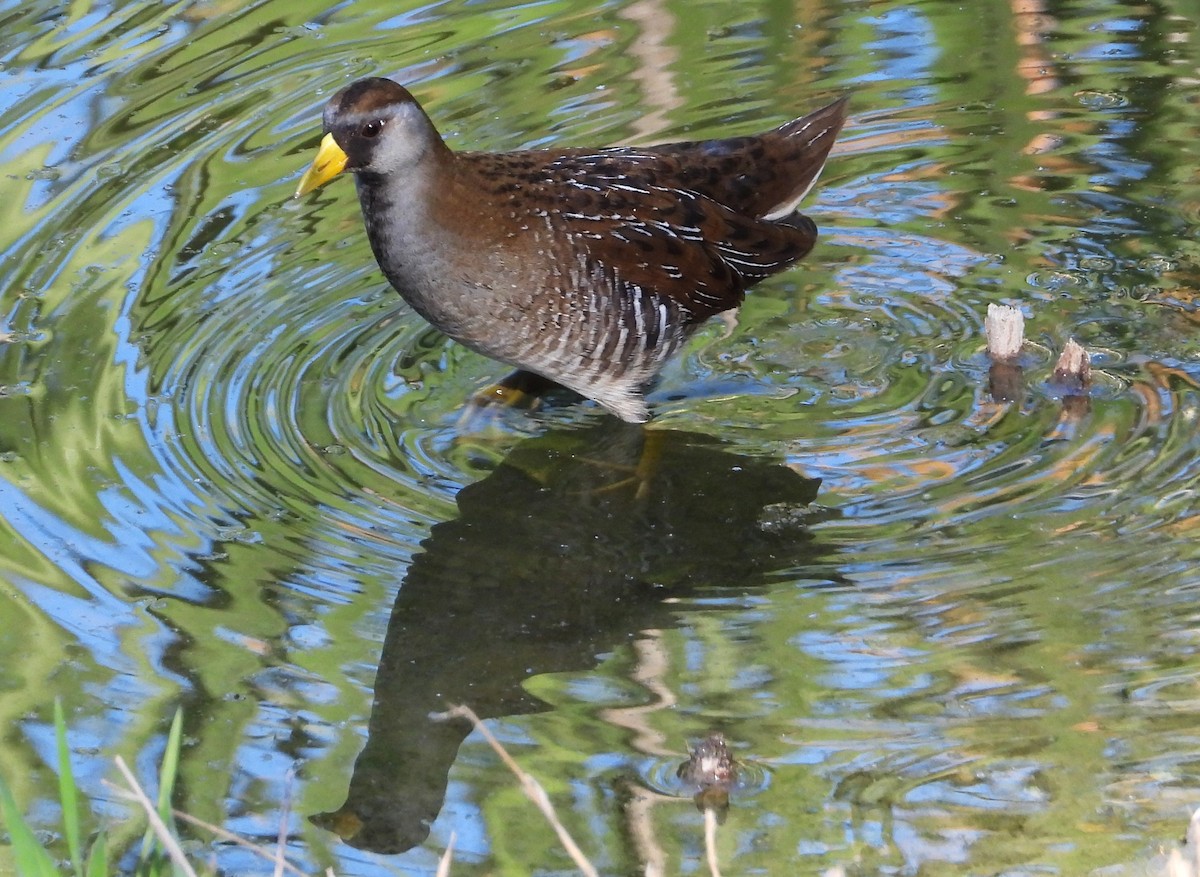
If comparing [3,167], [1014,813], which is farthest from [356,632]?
[3,167]

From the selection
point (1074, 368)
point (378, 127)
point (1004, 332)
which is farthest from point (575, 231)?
point (1074, 368)

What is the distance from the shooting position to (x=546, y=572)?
418 centimetres

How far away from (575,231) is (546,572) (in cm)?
94

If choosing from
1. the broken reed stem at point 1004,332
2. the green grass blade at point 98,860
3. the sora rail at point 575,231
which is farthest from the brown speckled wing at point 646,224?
the green grass blade at point 98,860

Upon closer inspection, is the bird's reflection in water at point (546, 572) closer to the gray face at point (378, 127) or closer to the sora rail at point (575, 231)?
the sora rail at point (575, 231)

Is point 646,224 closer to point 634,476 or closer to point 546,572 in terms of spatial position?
point 634,476

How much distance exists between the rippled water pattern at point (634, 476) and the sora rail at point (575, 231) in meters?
0.32

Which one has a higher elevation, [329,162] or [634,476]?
[329,162]

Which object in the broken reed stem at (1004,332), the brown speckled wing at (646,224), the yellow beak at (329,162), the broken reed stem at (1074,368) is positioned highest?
the yellow beak at (329,162)

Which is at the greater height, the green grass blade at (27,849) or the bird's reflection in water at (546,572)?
the green grass blade at (27,849)

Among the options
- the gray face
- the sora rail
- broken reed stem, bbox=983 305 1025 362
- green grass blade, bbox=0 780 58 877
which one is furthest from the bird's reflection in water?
green grass blade, bbox=0 780 58 877

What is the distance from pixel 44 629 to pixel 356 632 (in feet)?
2.47

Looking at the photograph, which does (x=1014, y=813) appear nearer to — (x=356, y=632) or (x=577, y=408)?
(x=356, y=632)

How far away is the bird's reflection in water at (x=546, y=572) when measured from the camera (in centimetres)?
354
